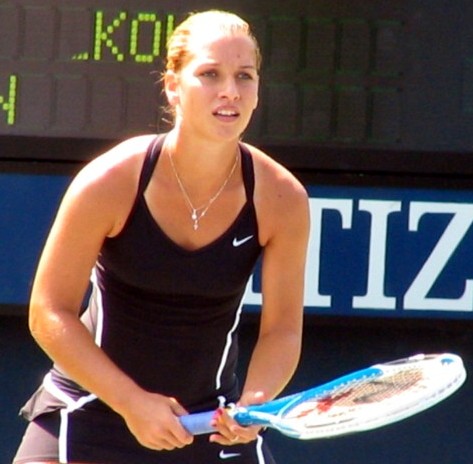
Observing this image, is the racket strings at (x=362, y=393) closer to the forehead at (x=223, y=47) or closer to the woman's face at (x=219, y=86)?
the woman's face at (x=219, y=86)

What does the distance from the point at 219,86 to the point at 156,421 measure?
0.64m

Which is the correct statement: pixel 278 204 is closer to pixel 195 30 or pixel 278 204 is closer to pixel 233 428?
pixel 195 30

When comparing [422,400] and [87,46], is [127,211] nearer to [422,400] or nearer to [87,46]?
[422,400]

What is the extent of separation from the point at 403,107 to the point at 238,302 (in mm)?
1643

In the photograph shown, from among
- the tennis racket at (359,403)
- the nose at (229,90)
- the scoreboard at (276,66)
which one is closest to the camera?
the tennis racket at (359,403)

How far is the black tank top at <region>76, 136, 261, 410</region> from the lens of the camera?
323 centimetres

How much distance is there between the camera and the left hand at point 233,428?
304 centimetres

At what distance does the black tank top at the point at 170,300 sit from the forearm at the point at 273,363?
89mm

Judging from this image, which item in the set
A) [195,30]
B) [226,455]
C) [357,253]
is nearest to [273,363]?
[226,455]

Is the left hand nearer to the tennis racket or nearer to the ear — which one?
the tennis racket

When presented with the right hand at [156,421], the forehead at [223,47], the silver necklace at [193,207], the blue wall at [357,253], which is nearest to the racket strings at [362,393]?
the right hand at [156,421]

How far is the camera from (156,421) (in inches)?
121

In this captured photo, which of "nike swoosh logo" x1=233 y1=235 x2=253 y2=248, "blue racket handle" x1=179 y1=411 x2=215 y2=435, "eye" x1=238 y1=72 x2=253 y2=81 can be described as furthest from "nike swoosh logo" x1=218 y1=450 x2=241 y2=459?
"eye" x1=238 y1=72 x2=253 y2=81

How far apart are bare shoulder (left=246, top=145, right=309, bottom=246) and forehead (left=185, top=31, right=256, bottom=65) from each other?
0.83 ft
